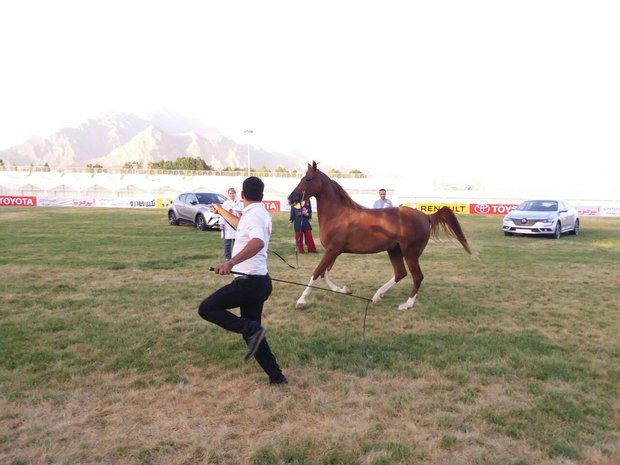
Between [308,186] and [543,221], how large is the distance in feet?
44.6

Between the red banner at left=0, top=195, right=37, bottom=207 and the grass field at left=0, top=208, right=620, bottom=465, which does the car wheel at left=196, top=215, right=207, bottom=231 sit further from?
the red banner at left=0, top=195, right=37, bottom=207


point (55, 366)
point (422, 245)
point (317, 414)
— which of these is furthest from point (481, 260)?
point (55, 366)

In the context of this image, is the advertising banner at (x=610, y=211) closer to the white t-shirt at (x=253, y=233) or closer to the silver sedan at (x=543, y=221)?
the silver sedan at (x=543, y=221)

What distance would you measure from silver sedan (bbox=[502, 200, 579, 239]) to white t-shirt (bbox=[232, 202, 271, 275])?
15873mm

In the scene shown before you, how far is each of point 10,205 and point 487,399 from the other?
4196cm

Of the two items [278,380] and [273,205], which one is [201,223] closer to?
[273,205]

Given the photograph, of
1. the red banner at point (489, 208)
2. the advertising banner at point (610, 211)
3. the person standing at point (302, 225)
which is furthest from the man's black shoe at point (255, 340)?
the advertising banner at point (610, 211)

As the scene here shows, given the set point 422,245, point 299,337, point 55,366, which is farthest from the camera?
point 422,245

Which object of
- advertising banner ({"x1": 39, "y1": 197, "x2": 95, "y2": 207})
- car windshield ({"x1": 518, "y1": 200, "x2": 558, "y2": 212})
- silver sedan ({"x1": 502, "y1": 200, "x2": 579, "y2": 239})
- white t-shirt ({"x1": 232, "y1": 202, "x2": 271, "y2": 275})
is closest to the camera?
white t-shirt ({"x1": 232, "y1": 202, "x2": 271, "y2": 275})

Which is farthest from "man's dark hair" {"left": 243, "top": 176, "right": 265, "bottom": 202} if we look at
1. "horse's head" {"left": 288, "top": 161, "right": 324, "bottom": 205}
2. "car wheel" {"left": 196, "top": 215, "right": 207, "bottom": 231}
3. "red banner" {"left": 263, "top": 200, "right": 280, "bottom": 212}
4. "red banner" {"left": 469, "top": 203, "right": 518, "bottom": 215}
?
"red banner" {"left": 469, "top": 203, "right": 518, "bottom": 215}

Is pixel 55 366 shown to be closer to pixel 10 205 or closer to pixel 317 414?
pixel 317 414

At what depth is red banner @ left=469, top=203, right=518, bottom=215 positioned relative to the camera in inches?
1249

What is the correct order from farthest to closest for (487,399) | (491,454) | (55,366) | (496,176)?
1. (496,176)
2. (55,366)
3. (487,399)
4. (491,454)

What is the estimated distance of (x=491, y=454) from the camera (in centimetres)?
338
